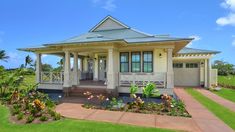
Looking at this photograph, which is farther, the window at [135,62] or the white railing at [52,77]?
the white railing at [52,77]

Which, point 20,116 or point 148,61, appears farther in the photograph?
point 148,61

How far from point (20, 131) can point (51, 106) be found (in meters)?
2.90

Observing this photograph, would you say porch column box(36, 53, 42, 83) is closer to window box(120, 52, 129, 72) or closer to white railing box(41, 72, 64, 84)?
white railing box(41, 72, 64, 84)

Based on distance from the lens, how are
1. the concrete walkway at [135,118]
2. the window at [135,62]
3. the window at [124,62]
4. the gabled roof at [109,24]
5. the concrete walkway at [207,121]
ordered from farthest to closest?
1. the gabled roof at [109,24]
2. the window at [124,62]
3. the window at [135,62]
4. the concrete walkway at [135,118]
5. the concrete walkway at [207,121]

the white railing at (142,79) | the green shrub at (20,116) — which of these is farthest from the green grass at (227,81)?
the green shrub at (20,116)

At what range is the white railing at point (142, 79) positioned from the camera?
480 inches

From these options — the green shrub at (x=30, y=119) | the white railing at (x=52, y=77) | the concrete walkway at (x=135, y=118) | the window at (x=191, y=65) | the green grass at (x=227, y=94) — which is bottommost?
the green grass at (x=227, y=94)

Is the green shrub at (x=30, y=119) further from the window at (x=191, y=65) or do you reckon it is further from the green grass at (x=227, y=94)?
the window at (x=191, y=65)

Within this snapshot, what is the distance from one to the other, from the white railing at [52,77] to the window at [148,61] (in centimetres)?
631

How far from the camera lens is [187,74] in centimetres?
2225

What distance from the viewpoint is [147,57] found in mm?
13875

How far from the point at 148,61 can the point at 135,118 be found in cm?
689

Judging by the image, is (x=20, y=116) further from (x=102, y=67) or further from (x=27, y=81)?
(x=27, y=81)

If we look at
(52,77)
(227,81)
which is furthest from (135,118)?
(227,81)
